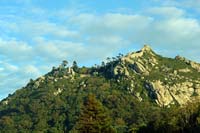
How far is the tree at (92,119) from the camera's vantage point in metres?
106

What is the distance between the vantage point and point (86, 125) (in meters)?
106

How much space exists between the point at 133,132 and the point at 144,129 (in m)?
10.6

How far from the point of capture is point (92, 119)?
353 ft

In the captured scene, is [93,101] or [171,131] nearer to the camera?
[93,101]

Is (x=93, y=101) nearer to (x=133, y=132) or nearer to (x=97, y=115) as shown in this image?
(x=97, y=115)

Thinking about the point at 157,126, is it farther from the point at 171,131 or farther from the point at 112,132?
the point at 112,132

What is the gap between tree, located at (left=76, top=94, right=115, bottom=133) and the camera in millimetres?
106438

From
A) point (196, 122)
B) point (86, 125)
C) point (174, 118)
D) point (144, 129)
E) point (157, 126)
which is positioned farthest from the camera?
point (144, 129)

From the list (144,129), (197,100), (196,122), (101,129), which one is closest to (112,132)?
(101,129)

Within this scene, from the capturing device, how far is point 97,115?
10744cm

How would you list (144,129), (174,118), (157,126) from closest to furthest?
(174,118) < (157,126) < (144,129)

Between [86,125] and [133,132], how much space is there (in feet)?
217

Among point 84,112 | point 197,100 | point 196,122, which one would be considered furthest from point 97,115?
point 197,100

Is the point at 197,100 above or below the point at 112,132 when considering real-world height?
above
